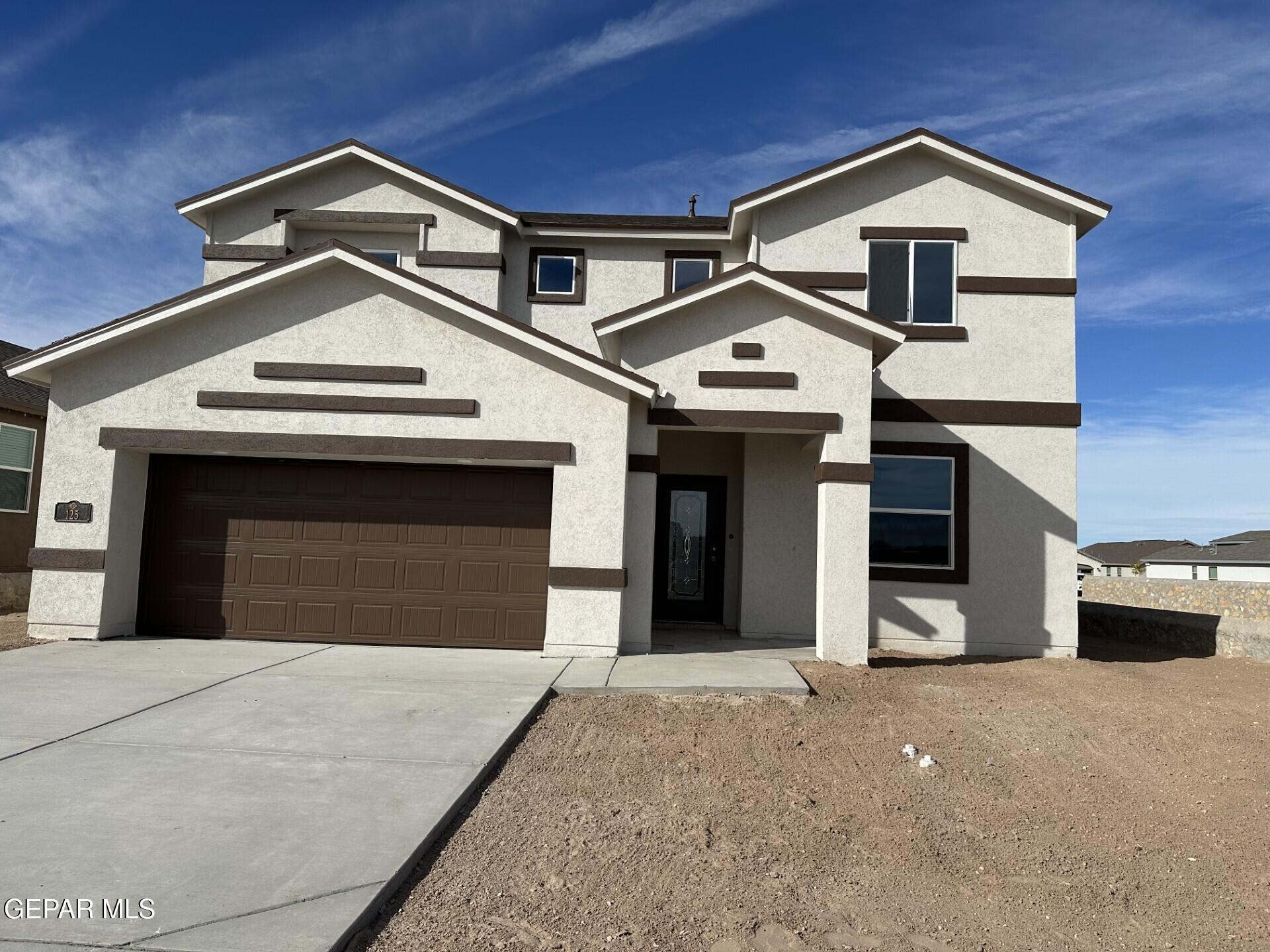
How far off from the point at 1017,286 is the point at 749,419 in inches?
207

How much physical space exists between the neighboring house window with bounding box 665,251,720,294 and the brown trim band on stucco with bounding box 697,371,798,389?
424 centimetres

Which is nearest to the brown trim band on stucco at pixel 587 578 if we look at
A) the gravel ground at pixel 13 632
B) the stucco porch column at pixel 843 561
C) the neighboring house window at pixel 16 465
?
the stucco porch column at pixel 843 561

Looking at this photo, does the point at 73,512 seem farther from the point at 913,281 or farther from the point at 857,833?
the point at 913,281

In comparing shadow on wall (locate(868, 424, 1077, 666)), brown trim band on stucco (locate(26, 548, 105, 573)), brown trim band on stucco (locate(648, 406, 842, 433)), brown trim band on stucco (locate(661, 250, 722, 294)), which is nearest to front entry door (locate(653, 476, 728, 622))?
shadow on wall (locate(868, 424, 1077, 666))

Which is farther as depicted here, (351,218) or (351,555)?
(351,218)

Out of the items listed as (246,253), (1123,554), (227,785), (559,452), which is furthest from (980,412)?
(1123,554)

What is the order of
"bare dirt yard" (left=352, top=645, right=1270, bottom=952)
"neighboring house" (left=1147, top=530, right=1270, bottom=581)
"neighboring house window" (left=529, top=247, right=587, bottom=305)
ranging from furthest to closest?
1. "neighboring house" (left=1147, top=530, right=1270, bottom=581)
2. "neighboring house window" (left=529, top=247, right=587, bottom=305)
3. "bare dirt yard" (left=352, top=645, right=1270, bottom=952)

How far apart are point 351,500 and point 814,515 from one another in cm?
666

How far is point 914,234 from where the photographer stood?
13000 millimetres

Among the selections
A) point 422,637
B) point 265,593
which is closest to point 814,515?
point 422,637

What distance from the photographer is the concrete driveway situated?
3.88m

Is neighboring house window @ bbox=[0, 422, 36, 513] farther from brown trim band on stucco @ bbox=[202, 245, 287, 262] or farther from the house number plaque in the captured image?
the house number plaque

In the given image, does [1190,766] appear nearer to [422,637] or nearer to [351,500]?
[422,637]

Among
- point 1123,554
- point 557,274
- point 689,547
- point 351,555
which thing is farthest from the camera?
point 1123,554
